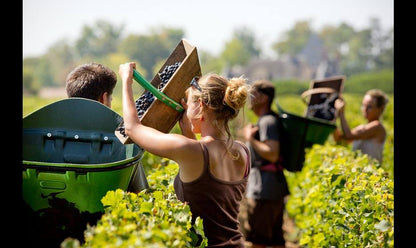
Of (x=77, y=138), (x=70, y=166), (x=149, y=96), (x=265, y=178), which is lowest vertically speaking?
(x=265, y=178)

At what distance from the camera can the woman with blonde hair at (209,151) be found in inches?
87.5

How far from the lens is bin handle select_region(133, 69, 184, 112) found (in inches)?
94.9

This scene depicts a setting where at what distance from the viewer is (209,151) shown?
2303 millimetres

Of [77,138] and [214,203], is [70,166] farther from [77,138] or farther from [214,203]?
[214,203]

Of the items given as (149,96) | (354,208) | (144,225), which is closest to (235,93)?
(149,96)

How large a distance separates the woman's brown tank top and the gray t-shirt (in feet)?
9.57

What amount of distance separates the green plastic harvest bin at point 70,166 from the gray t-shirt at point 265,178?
2852 millimetres

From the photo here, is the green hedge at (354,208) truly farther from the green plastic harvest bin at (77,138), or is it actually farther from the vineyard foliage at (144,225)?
the green plastic harvest bin at (77,138)

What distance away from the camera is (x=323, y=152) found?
230 inches

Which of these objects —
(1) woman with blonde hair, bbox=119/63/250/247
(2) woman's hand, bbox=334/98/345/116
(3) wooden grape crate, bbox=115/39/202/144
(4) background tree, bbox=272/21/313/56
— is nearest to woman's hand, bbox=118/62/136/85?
(1) woman with blonde hair, bbox=119/63/250/247

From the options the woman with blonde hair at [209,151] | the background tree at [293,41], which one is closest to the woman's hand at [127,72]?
the woman with blonde hair at [209,151]

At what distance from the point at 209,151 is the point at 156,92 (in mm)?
411
